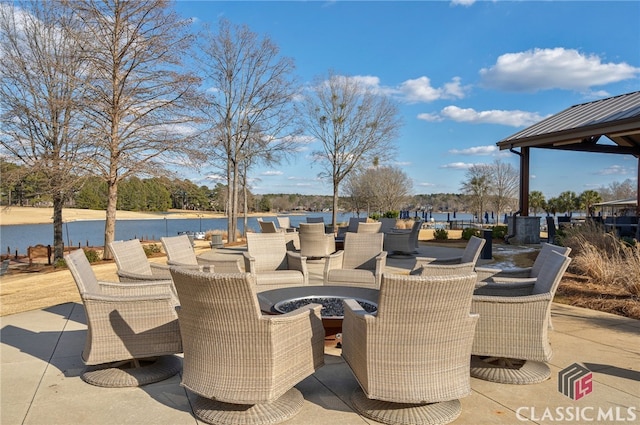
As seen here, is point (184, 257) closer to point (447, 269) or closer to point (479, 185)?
point (447, 269)

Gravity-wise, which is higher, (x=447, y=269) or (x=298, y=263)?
(x=447, y=269)

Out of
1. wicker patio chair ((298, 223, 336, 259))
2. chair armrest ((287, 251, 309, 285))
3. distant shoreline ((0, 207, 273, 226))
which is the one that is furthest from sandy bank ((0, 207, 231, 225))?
chair armrest ((287, 251, 309, 285))

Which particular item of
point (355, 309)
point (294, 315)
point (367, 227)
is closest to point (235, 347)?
point (294, 315)

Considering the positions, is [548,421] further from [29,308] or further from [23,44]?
Result: [23,44]

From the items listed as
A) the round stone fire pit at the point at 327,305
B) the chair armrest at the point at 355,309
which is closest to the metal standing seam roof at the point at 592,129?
the round stone fire pit at the point at 327,305

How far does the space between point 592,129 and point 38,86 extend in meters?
14.6

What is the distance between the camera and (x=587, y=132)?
905 centimetres

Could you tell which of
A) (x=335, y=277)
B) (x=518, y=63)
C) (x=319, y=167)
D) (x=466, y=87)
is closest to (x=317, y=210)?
(x=319, y=167)

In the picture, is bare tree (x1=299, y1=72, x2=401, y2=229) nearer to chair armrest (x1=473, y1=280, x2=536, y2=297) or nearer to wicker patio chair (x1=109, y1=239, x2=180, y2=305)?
wicker patio chair (x1=109, y1=239, x2=180, y2=305)

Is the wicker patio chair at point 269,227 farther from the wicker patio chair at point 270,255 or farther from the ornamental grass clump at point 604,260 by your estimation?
the ornamental grass clump at point 604,260

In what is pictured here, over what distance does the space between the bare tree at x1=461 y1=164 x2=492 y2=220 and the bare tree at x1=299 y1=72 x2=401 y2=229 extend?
18.7 meters

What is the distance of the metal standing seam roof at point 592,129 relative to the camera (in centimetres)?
848

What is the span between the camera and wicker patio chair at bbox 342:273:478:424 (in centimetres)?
219

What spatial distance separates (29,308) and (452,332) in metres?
5.54
